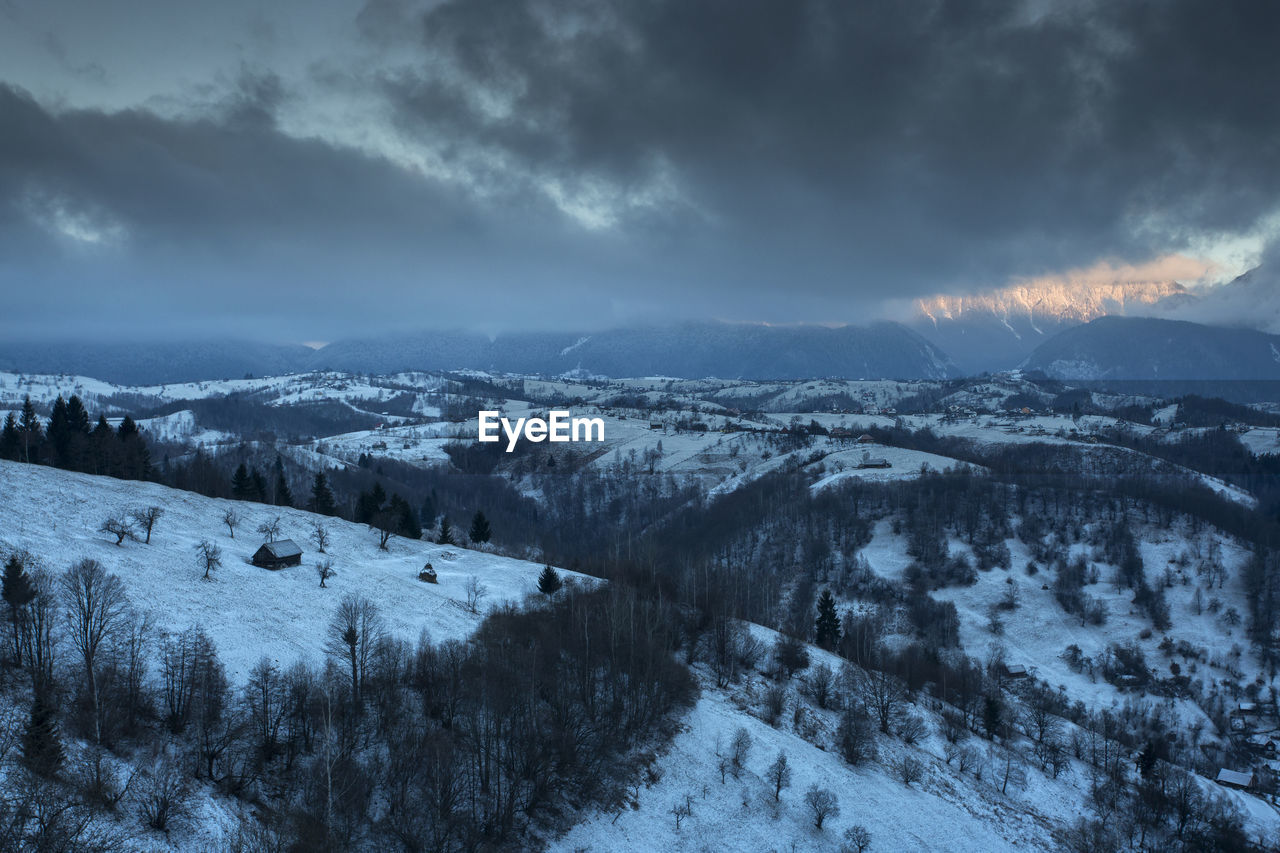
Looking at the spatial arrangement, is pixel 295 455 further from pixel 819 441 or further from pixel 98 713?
pixel 98 713

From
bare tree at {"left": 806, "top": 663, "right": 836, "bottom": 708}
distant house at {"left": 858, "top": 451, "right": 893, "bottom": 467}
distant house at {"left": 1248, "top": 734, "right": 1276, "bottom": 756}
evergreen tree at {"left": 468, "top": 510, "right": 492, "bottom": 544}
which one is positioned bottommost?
distant house at {"left": 1248, "top": 734, "right": 1276, "bottom": 756}

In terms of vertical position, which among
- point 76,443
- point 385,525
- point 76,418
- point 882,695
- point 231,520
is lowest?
point 882,695

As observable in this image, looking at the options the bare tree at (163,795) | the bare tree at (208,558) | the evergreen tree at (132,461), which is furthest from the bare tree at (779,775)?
the evergreen tree at (132,461)

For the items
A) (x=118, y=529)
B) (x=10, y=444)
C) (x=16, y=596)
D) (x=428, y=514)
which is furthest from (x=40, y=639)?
(x=428, y=514)

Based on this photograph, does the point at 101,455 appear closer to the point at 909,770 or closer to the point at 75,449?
the point at 75,449

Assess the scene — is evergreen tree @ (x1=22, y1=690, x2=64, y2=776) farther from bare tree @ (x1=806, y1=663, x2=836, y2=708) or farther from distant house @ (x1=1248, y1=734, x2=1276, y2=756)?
distant house @ (x1=1248, y1=734, x2=1276, y2=756)

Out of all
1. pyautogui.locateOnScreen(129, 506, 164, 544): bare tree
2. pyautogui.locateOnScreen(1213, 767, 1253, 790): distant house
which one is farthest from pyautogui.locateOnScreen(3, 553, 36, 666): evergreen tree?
pyautogui.locateOnScreen(1213, 767, 1253, 790): distant house

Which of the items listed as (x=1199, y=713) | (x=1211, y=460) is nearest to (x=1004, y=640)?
(x=1199, y=713)
